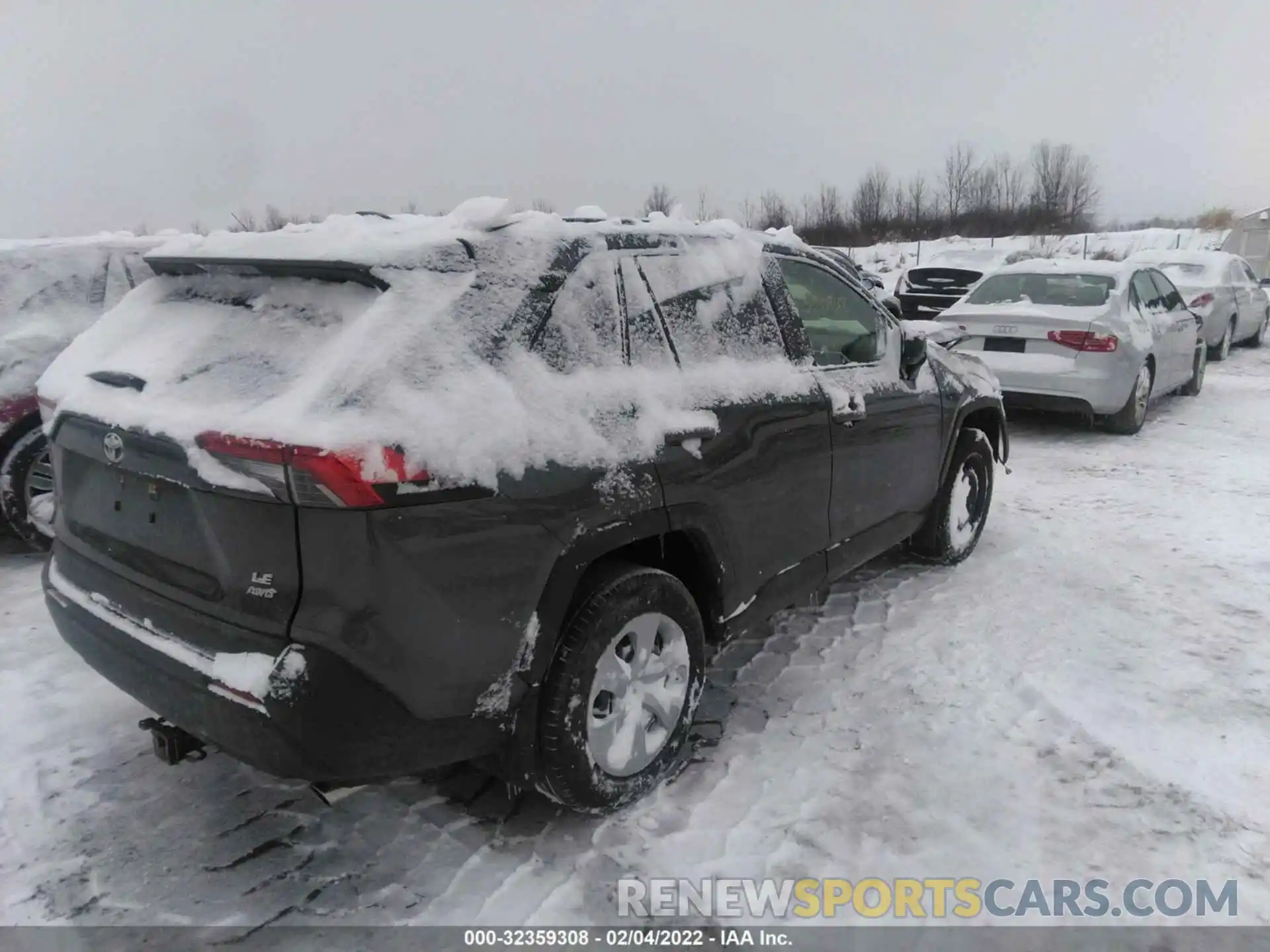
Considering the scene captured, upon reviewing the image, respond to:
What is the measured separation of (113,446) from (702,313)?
1921mm

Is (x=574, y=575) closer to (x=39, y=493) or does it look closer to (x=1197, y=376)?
(x=39, y=493)

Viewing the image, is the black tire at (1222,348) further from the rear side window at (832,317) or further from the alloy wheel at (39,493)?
the alloy wheel at (39,493)

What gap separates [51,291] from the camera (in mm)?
5426

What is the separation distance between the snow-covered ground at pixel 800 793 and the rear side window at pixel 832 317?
135cm

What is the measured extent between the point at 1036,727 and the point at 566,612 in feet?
6.57

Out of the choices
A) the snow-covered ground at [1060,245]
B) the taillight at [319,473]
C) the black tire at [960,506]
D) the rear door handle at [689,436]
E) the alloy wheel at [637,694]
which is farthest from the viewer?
the snow-covered ground at [1060,245]

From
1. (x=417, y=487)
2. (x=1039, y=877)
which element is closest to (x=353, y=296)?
(x=417, y=487)

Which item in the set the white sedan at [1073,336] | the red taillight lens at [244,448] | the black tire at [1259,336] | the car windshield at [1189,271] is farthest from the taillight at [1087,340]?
the black tire at [1259,336]

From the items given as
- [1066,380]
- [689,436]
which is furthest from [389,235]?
[1066,380]

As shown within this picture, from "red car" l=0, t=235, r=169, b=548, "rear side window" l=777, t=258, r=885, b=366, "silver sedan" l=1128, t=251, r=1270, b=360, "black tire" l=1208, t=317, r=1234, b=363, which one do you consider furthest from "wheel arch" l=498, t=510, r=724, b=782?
"black tire" l=1208, t=317, r=1234, b=363

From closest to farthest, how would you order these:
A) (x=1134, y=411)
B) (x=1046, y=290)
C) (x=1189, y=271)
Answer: (x=1134, y=411), (x=1046, y=290), (x=1189, y=271)

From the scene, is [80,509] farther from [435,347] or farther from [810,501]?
[810,501]

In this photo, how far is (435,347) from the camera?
2.25 meters

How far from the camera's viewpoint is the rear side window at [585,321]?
→ 254cm
